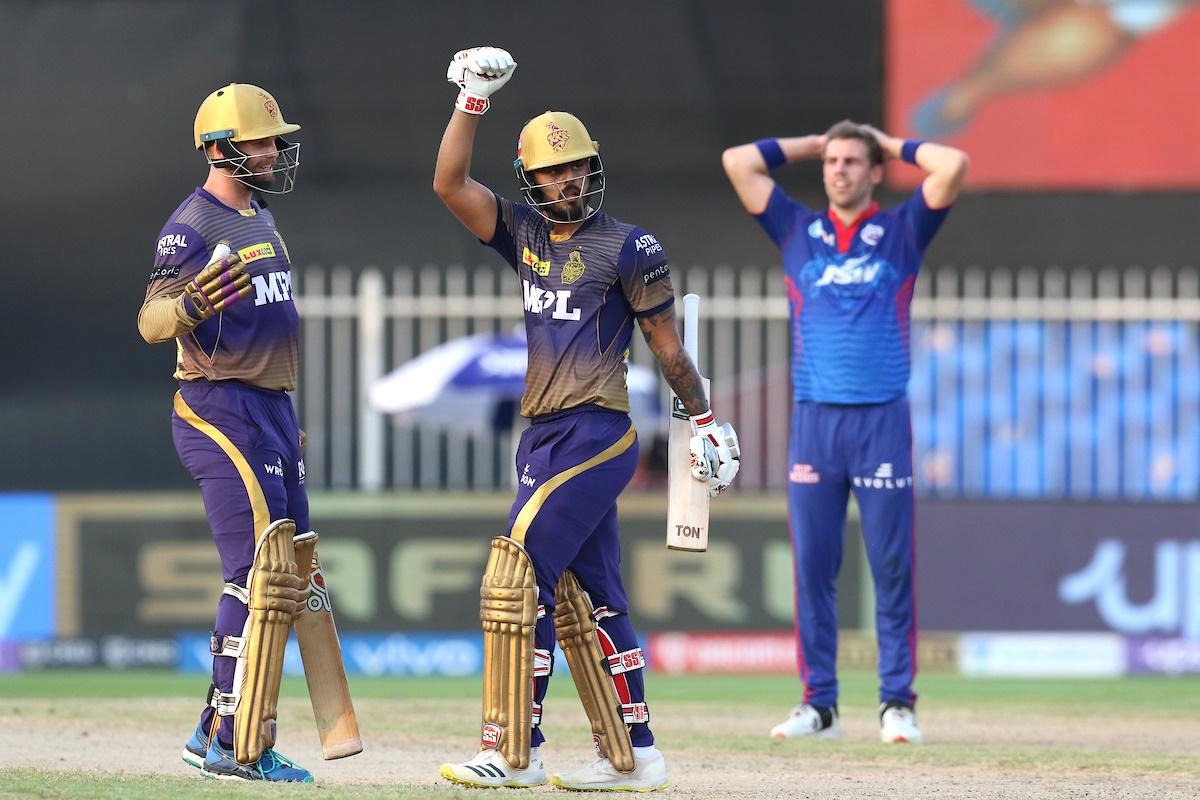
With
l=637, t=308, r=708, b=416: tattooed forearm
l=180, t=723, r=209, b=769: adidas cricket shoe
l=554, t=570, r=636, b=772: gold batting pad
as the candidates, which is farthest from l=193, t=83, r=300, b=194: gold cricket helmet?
l=180, t=723, r=209, b=769: adidas cricket shoe

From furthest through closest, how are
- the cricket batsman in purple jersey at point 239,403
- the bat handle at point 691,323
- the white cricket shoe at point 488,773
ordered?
the bat handle at point 691,323, the cricket batsman in purple jersey at point 239,403, the white cricket shoe at point 488,773

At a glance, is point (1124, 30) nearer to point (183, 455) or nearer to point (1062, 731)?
point (1062, 731)

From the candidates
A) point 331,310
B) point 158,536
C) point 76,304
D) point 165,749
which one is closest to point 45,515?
point 158,536

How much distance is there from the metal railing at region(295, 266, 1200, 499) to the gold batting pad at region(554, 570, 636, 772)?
6.76 meters

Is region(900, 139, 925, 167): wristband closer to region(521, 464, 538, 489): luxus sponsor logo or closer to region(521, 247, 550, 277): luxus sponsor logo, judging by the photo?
region(521, 247, 550, 277): luxus sponsor logo

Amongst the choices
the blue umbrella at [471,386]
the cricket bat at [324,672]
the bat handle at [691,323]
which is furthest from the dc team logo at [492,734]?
the blue umbrella at [471,386]

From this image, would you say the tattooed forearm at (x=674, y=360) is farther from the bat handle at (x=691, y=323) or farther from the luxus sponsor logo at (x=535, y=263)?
the luxus sponsor logo at (x=535, y=263)

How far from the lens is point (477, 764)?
6.32m

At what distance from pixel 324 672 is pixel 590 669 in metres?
0.90

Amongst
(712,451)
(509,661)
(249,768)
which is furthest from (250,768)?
(712,451)

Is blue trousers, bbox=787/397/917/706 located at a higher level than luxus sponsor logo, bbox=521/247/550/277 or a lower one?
lower

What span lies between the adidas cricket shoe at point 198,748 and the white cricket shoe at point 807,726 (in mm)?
2649

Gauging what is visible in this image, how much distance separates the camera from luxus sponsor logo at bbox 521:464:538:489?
648cm

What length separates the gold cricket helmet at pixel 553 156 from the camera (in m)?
6.50
